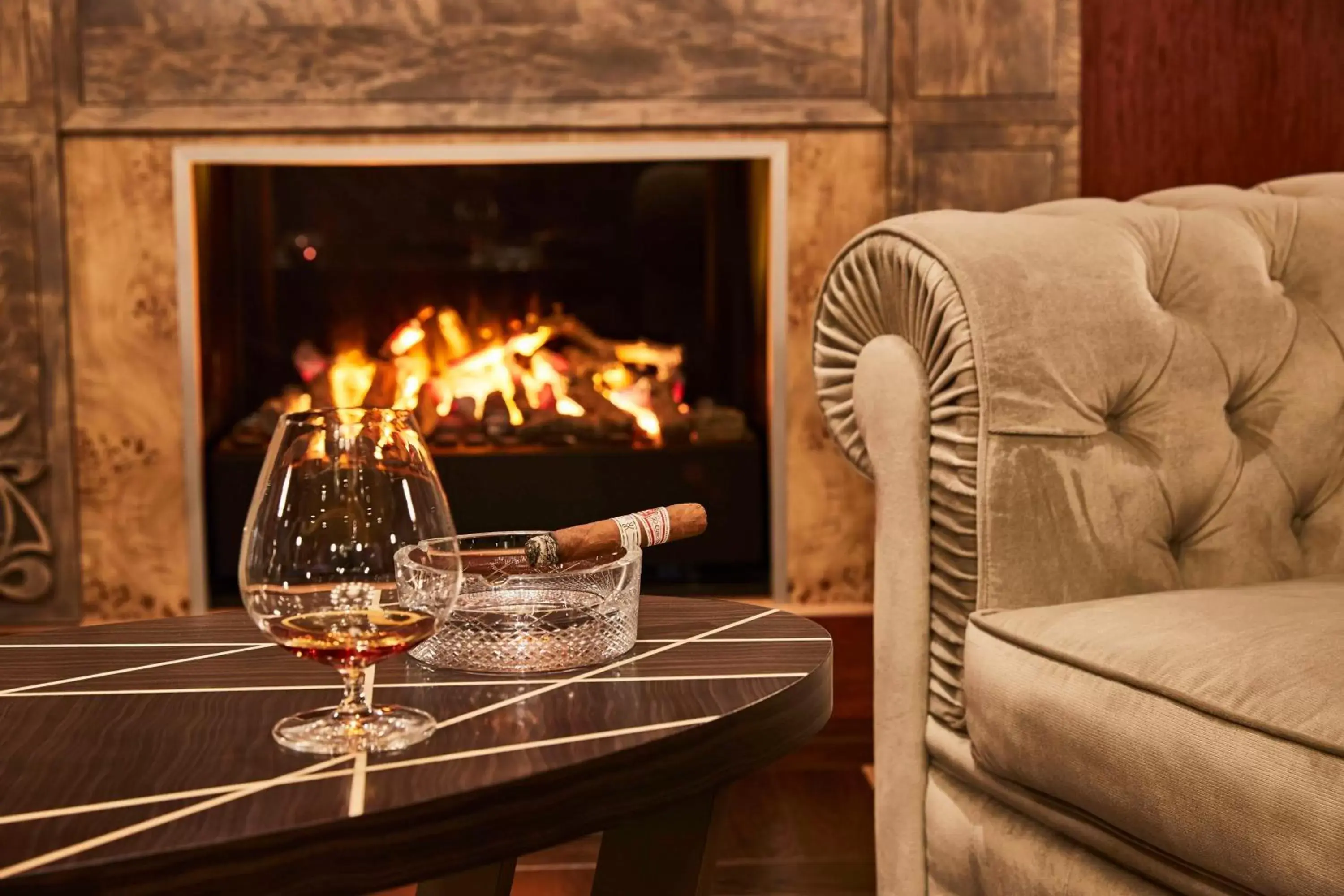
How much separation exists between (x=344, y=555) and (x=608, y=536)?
0.26 m

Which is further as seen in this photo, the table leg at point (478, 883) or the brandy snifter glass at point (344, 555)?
the table leg at point (478, 883)

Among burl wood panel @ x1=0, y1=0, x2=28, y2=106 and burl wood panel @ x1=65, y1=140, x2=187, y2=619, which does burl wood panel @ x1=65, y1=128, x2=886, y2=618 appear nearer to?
burl wood panel @ x1=65, y1=140, x2=187, y2=619

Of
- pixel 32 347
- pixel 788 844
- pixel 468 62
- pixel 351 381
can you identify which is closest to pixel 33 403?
pixel 32 347

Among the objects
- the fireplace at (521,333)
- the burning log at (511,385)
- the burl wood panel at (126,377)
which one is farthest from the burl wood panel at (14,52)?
the burning log at (511,385)

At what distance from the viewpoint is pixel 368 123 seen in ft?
8.30

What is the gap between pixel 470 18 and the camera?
8.32ft

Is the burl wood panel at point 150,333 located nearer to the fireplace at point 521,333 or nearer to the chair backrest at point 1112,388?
the fireplace at point 521,333

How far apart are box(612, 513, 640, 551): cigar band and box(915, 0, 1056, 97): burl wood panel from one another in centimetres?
193

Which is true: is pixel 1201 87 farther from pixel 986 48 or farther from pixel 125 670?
pixel 125 670

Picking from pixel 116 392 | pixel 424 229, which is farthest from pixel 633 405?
pixel 116 392

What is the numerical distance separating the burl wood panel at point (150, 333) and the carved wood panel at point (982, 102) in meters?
0.09

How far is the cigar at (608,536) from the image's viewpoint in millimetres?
864

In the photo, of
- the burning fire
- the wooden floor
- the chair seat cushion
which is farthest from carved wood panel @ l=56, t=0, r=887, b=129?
the chair seat cushion

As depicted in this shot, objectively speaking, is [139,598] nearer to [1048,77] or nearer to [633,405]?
[633,405]
